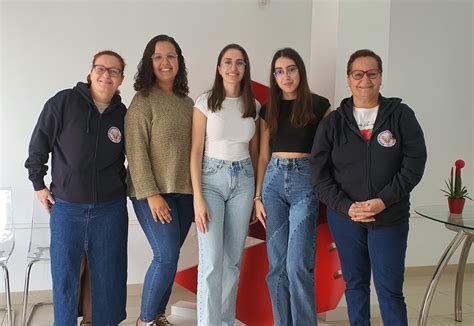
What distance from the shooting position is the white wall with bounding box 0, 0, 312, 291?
3.31 meters

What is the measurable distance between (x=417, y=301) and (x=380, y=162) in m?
1.77

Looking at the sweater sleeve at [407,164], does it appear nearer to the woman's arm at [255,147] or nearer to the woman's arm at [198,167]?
the woman's arm at [255,147]

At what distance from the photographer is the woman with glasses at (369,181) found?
2.25 meters

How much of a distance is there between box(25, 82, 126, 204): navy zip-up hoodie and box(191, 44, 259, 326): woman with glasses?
1.34 feet

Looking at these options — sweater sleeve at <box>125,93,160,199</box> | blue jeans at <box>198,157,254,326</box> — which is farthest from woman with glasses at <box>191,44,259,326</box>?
sweater sleeve at <box>125,93,160,199</box>

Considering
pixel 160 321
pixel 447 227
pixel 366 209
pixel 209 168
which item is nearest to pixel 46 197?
pixel 209 168

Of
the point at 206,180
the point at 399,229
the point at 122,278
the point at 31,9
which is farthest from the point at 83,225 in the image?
the point at 31,9

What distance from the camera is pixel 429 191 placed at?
4242mm

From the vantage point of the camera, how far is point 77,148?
7.88 feet

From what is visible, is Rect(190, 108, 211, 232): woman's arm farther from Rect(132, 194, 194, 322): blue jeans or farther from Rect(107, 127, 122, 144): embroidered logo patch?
Rect(107, 127, 122, 144): embroidered logo patch

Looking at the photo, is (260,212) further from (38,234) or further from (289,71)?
(38,234)

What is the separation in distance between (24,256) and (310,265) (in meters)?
2.01

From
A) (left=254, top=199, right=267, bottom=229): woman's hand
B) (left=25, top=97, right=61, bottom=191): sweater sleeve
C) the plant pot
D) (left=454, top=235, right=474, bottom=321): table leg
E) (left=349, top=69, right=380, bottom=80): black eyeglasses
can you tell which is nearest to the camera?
(left=349, top=69, right=380, bottom=80): black eyeglasses

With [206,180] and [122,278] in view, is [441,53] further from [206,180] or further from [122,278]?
[122,278]
